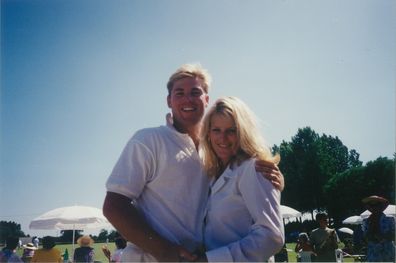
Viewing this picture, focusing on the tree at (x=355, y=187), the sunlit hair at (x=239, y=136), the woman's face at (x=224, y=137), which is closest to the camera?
the sunlit hair at (x=239, y=136)

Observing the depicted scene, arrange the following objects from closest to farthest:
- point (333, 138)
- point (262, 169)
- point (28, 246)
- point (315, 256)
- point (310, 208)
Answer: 1. point (262, 169)
2. point (315, 256)
3. point (28, 246)
4. point (310, 208)
5. point (333, 138)

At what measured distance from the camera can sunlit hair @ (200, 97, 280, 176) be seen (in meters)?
2.60

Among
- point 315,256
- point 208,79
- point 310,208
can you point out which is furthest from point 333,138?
point 208,79

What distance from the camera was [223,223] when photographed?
7.84 ft

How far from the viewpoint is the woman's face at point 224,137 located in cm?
272

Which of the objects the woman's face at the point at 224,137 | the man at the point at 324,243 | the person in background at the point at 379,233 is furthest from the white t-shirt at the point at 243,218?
the man at the point at 324,243

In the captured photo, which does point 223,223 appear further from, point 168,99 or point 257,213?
point 168,99

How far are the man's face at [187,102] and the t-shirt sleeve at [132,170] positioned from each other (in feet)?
2.02

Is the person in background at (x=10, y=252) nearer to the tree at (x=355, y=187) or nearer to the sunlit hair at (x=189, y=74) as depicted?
the sunlit hair at (x=189, y=74)

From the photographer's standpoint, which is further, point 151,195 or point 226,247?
point 151,195

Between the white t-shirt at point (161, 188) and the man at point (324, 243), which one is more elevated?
the white t-shirt at point (161, 188)

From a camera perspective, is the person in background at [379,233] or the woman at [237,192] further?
the person in background at [379,233]

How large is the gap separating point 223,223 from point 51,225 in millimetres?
15306

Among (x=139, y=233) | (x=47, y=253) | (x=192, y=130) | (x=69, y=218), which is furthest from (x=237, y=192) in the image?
(x=69, y=218)
